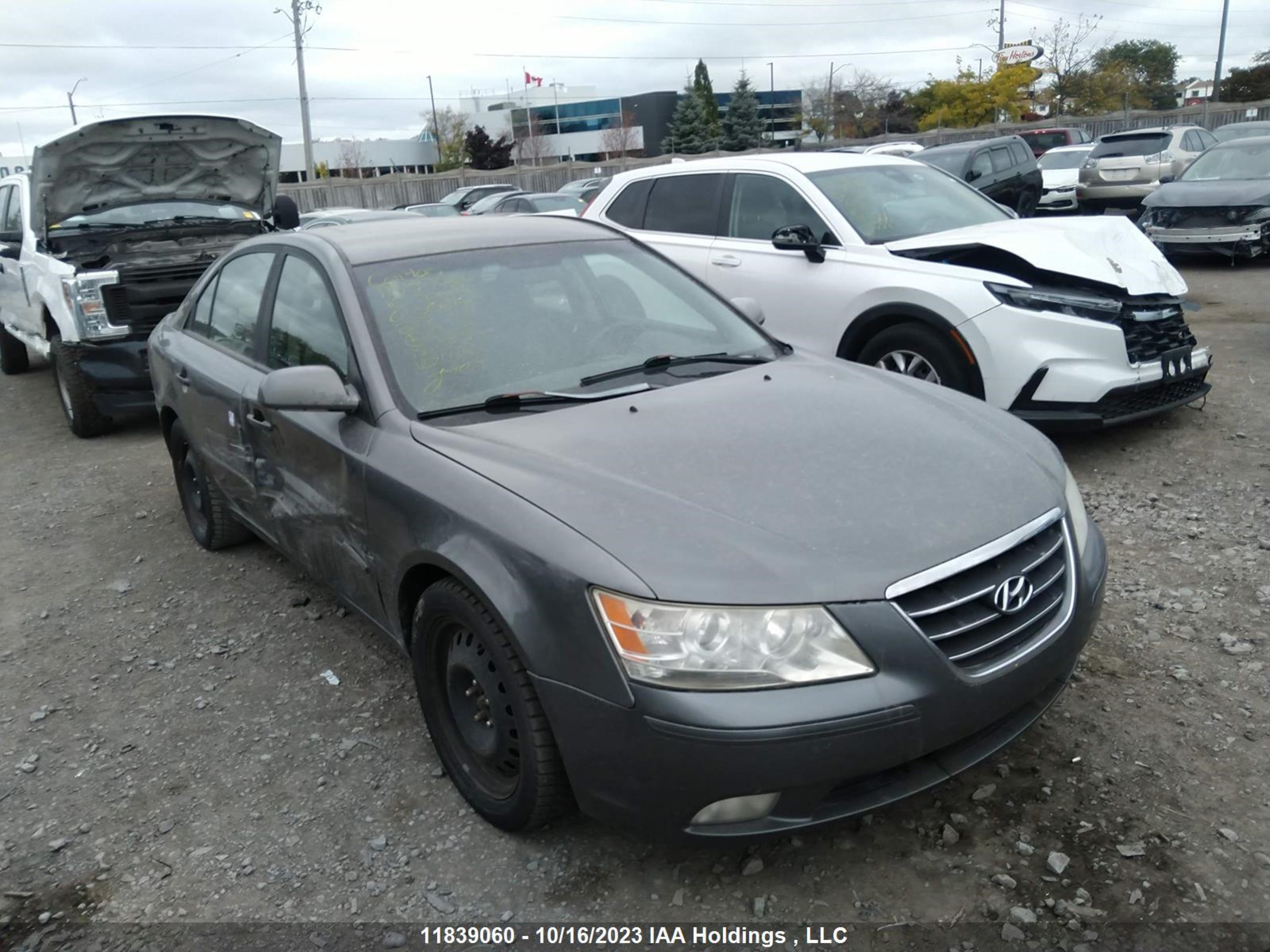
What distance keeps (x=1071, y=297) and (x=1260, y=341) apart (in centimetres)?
384

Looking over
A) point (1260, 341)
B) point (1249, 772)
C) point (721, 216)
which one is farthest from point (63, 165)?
point (1260, 341)

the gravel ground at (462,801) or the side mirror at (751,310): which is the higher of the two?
the side mirror at (751,310)

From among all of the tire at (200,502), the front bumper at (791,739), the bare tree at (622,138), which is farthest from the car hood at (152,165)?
the bare tree at (622,138)

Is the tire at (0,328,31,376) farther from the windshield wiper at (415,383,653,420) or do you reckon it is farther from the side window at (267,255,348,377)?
the windshield wiper at (415,383,653,420)

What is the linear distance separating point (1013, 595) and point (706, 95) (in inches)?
2910

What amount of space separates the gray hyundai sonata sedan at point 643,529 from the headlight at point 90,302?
12.4 feet

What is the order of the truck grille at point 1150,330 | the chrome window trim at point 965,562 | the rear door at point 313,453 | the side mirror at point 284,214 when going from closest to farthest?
the chrome window trim at point 965,562 < the rear door at point 313,453 < the truck grille at point 1150,330 < the side mirror at point 284,214

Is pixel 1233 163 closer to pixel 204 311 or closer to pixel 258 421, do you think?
pixel 204 311

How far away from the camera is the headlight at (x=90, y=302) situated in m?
7.01

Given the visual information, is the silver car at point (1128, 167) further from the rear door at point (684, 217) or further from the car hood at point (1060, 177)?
the rear door at point (684, 217)

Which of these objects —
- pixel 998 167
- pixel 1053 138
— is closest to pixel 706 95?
pixel 1053 138

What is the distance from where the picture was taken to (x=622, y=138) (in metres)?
72.4

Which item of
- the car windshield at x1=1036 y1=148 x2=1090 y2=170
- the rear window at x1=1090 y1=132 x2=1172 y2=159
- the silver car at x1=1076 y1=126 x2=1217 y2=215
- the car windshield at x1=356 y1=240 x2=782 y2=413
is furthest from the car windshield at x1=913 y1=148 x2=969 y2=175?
the car windshield at x1=356 y1=240 x2=782 y2=413

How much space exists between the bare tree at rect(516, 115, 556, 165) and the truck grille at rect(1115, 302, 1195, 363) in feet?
222
